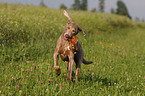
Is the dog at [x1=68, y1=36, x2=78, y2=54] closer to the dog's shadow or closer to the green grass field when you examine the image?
the green grass field

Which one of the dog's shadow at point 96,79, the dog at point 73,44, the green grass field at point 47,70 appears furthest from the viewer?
A: the dog's shadow at point 96,79

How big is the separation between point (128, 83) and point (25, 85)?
10.5ft

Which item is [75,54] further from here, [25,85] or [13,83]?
[13,83]

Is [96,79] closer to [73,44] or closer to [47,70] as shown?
[47,70]

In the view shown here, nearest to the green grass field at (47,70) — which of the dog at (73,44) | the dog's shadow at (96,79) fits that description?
the dog's shadow at (96,79)

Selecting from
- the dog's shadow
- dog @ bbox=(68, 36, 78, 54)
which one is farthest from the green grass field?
dog @ bbox=(68, 36, 78, 54)

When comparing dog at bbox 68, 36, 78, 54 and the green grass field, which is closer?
dog at bbox 68, 36, 78, 54

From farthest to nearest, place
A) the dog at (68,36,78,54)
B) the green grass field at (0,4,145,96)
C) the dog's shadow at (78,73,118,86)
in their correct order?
1. the dog's shadow at (78,73,118,86)
2. the green grass field at (0,4,145,96)
3. the dog at (68,36,78,54)

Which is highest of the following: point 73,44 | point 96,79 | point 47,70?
point 73,44

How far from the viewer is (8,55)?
606cm

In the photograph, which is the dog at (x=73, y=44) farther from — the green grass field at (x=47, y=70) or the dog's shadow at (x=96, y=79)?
the dog's shadow at (x=96, y=79)

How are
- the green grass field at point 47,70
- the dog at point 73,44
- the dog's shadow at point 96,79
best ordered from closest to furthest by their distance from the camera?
the dog at point 73,44 < the green grass field at point 47,70 < the dog's shadow at point 96,79

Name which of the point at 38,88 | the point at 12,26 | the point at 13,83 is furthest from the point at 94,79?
the point at 12,26

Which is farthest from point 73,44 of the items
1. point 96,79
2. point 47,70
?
point 96,79
